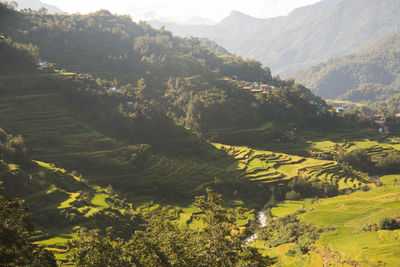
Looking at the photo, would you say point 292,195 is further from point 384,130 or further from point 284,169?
point 384,130

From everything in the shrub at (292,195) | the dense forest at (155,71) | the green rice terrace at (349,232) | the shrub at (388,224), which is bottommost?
the shrub at (292,195)

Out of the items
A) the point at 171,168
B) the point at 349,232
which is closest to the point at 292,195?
the point at 349,232

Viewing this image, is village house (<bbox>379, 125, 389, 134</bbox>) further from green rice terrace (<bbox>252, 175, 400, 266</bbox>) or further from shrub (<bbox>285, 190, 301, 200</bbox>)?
shrub (<bbox>285, 190, 301, 200</bbox>)

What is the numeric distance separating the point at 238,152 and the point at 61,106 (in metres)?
36.7

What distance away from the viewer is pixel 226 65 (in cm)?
12744

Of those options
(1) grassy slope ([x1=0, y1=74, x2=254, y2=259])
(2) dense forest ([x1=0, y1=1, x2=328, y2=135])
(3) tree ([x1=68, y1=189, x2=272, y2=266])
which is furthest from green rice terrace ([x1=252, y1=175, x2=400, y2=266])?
(2) dense forest ([x1=0, y1=1, x2=328, y2=135])

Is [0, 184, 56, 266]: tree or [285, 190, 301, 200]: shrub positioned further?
[285, 190, 301, 200]: shrub

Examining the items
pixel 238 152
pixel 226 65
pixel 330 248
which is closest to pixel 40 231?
pixel 330 248

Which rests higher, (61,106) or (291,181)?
(61,106)

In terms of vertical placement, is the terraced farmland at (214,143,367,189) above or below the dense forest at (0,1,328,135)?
below

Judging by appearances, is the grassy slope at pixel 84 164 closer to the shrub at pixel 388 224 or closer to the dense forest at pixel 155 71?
the shrub at pixel 388 224

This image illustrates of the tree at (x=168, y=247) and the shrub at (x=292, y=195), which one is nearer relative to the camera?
the tree at (x=168, y=247)

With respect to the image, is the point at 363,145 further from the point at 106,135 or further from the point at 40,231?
the point at 40,231

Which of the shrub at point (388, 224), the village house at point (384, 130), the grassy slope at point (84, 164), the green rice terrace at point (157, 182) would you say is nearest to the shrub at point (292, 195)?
the green rice terrace at point (157, 182)
